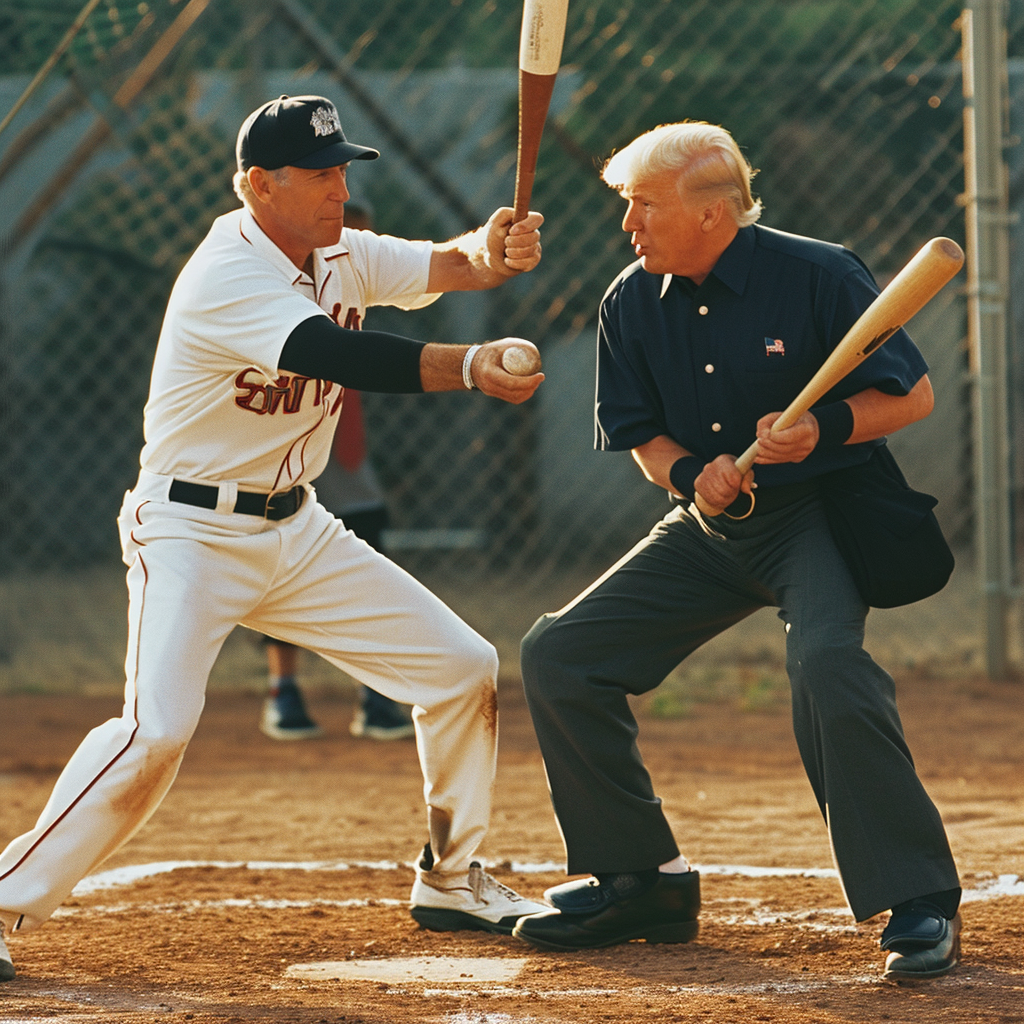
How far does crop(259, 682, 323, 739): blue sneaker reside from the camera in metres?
5.77

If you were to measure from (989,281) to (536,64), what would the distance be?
3.54m

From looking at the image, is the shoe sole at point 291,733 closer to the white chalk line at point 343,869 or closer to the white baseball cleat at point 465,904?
the white chalk line at point 343,869

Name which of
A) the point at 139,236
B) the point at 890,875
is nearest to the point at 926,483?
the point at 139,236

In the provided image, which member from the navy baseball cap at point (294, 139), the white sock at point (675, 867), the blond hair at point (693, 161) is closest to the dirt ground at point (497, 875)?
the white sock at point (675, 867)

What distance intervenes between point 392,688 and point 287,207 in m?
1.10

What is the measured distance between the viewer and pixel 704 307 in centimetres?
318

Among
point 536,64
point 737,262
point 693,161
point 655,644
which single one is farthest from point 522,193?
point 655,644

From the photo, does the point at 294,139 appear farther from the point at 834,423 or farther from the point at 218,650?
the point at 834,423

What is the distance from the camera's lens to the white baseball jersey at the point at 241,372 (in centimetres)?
304

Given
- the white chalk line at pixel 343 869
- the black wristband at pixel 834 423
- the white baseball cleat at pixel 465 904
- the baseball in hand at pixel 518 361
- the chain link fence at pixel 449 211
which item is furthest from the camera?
the chain link fence at pixel 449 211

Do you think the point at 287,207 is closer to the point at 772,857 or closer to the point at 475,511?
the point at 772,857

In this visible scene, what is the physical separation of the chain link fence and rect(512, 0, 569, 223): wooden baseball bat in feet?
12.5

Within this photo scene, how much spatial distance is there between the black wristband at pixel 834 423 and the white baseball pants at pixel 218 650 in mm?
941

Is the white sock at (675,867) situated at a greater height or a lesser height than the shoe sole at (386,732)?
greater
